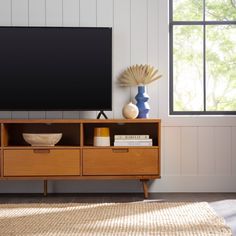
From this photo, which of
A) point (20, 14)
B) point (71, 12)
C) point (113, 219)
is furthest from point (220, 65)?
point (113, 219)

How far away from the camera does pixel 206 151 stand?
4.94m

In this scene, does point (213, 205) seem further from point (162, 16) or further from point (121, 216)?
point (162, 16)

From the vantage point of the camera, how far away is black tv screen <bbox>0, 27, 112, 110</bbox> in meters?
4.69

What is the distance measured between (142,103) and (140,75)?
238 millimetres

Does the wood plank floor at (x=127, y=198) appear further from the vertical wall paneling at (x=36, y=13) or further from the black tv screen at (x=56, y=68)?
the vertical wall paneling at (x=36, y=13)

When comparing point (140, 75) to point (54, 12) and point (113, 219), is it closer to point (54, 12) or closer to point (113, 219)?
point (54, 12)

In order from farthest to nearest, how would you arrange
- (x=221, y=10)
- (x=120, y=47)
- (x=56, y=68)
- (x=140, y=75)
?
1. (x=221, y=10)
2. (x=120, y=47)
3. (x=140, y=75)
4. (x=56, y=68)

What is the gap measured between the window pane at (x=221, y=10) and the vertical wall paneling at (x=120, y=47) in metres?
0.72

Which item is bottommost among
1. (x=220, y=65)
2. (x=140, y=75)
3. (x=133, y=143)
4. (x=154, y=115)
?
(x=133, y=143)

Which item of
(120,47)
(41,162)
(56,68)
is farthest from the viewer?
(120,47)

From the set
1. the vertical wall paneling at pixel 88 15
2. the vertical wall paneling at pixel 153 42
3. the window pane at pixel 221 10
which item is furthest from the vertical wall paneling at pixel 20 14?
the window pane at pixel 221 10

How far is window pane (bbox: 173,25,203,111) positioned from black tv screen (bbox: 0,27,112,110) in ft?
2.24

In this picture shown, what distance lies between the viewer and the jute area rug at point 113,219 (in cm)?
309

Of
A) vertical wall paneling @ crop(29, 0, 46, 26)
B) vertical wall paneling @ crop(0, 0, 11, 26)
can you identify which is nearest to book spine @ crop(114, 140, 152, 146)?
vertical wall paneling @ crop(29, 0, 46, 26)
